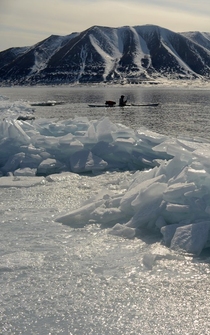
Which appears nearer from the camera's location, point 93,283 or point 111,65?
point 93,283

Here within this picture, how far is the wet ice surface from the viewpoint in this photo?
4.08 meters

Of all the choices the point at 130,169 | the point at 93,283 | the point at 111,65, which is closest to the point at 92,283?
the point at 93,283

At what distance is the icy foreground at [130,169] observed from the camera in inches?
251

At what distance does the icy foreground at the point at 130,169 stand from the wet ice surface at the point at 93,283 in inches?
13.0

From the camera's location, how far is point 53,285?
15.8 ft

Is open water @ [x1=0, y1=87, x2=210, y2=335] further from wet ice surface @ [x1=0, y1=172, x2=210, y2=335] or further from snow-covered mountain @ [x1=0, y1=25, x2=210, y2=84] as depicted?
snow-covered mountain @ [x1=0, y1=25, x2=210, y2=84]

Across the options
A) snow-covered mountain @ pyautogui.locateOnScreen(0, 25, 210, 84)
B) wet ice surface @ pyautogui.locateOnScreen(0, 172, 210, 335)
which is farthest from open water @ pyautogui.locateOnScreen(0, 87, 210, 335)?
snow-covered mountain @ pyautogui.locateOnScreen(0, 25, 210, 84)

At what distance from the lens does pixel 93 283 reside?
4875 mm

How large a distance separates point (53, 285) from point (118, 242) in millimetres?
1586

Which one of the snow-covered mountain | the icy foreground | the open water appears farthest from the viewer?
the snow-covered mountain

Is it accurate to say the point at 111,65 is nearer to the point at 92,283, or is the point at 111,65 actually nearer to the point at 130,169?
the point at 130,169

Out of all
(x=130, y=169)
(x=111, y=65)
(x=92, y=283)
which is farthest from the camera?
(x=111, y=65)

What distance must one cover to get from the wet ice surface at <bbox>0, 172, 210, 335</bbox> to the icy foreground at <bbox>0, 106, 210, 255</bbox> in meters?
0.33

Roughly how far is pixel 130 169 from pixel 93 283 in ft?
20.9
